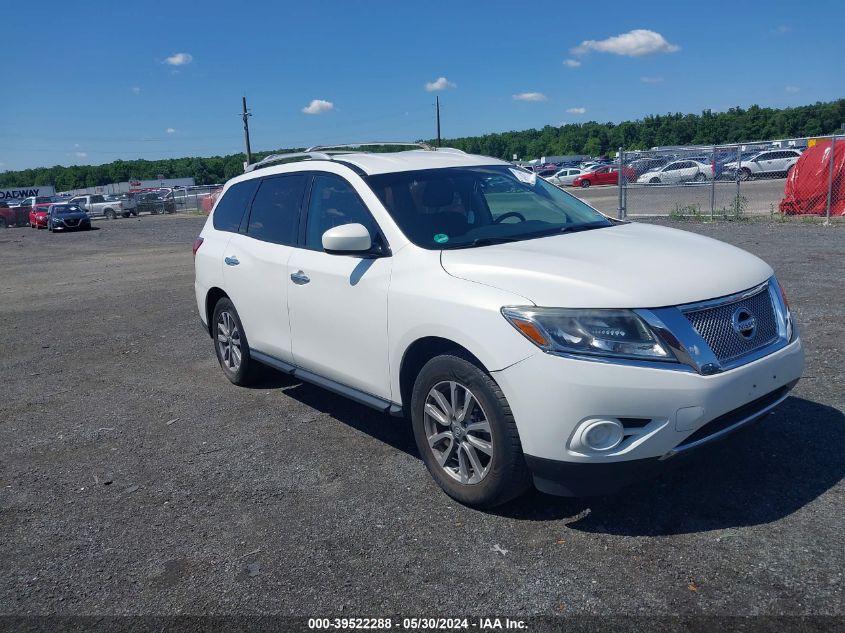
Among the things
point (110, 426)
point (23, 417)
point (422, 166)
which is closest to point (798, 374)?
point (422, 166)

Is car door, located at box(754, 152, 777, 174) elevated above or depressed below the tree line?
below

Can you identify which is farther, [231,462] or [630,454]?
[231,462]

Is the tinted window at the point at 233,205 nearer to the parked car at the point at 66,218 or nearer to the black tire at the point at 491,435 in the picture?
the black tire at the point at 491,435

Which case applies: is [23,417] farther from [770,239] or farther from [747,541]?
[770,239]

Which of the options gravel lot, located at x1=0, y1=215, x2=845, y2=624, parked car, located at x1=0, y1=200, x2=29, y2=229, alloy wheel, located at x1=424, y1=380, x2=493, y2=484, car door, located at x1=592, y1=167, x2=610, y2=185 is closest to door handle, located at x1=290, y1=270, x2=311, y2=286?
gravel lot, located at x1=0, y1=215, x2=845, y2=624

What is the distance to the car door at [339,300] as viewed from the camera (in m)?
4.40

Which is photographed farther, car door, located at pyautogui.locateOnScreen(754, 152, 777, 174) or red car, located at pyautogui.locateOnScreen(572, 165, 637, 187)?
red car, located at pyautogui.locateOnScreen(572, 165, 637, 187)

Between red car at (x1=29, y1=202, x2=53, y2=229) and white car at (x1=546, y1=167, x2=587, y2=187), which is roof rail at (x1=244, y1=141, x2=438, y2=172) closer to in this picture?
red car at (x1=29, y1=202, x2=53, y2=229)

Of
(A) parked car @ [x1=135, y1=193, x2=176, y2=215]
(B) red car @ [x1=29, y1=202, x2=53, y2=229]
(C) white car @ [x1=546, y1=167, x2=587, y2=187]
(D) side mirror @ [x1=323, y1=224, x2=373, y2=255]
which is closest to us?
(D) side mirror @ [x1=323, y1=224, x2=373, y2=255]

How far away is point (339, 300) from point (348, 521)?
1402 millimetres

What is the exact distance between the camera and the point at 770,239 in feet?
46.7

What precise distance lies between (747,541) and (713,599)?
0.53 meters

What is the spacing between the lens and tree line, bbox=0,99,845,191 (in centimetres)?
8700

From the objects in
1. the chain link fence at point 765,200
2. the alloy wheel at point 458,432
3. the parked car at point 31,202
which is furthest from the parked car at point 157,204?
the alloy wheel at point 458,432
